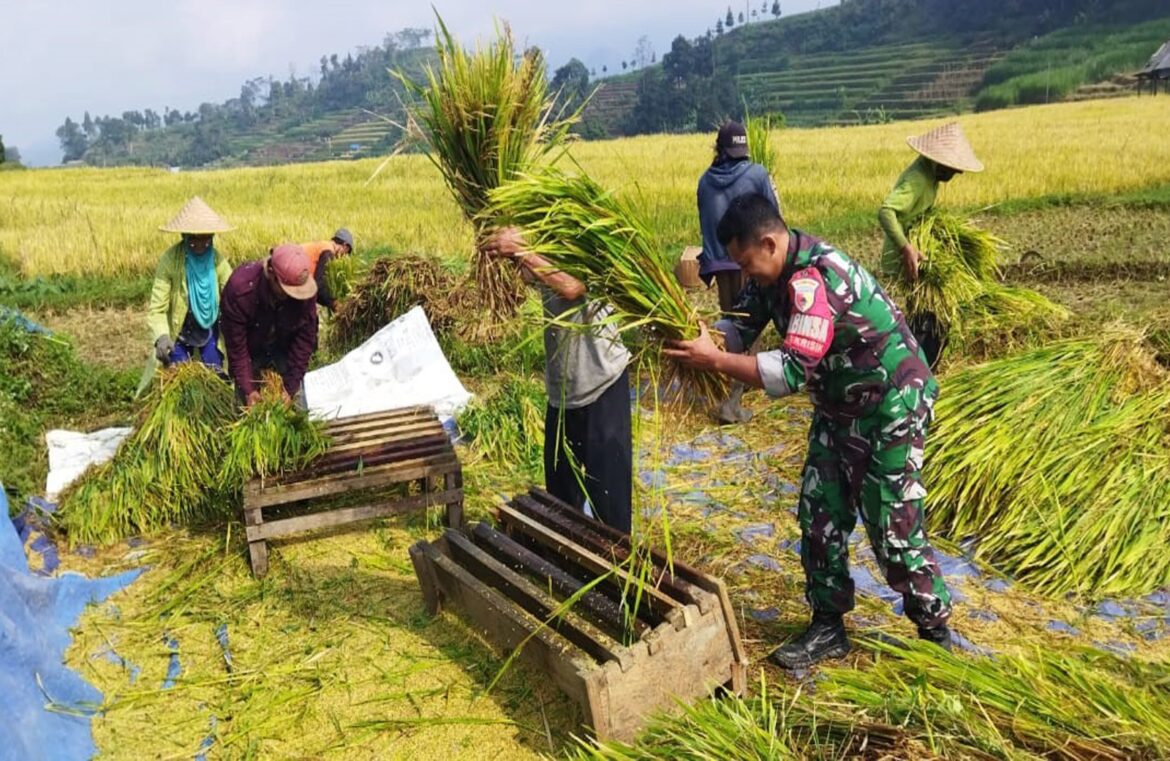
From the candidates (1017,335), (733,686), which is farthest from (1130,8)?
(733,686)

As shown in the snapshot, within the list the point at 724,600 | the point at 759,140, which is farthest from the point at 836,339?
the point at 759,140

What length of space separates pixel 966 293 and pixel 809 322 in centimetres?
335

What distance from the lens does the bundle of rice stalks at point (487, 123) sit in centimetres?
275

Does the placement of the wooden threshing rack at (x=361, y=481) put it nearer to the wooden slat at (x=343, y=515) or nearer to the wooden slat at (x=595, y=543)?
the wooden slat at (x=343, y=515)

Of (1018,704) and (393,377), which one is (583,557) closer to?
(1018,704)

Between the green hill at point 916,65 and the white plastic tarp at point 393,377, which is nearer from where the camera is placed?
the white plastic tarp at point 393,377

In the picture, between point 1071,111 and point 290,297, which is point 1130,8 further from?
point 290,297

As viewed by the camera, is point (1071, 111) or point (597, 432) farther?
point (1071, 111)

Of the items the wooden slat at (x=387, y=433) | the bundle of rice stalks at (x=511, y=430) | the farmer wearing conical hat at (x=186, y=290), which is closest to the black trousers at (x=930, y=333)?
the bundle of rice stalks at (x=511, y=430)

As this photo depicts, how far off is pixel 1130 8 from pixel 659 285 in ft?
244

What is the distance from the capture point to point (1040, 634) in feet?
9.87

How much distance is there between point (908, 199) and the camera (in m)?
4.64

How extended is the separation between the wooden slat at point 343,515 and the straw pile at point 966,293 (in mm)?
2956

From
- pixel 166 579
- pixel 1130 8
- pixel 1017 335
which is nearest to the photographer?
pixel 166 579
